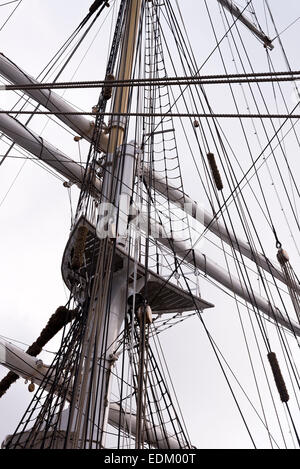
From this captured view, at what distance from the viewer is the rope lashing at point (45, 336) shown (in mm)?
6410

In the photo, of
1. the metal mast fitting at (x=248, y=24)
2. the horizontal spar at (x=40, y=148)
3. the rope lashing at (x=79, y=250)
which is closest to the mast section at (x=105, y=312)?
the rope lashing at (x=79, y=250)

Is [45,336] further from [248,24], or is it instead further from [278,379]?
[248,24]

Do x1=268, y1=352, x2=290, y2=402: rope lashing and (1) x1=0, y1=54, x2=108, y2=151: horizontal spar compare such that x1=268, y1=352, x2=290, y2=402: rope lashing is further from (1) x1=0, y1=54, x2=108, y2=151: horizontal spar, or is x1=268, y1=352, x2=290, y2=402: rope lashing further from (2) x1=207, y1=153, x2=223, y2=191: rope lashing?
(1) x1=0, y1=54, x2=108, y2=151: horizontal spar

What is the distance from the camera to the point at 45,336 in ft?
21.8

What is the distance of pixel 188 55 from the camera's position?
7.17 m

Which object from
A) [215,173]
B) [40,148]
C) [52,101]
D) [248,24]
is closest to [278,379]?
[215,173]

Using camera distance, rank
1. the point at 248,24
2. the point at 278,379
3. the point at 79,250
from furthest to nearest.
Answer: the point at 248,24, the point at 79,250, the point at 278,379

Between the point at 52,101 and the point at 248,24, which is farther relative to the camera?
the point at 248,24

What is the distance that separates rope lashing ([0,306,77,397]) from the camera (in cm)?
641
